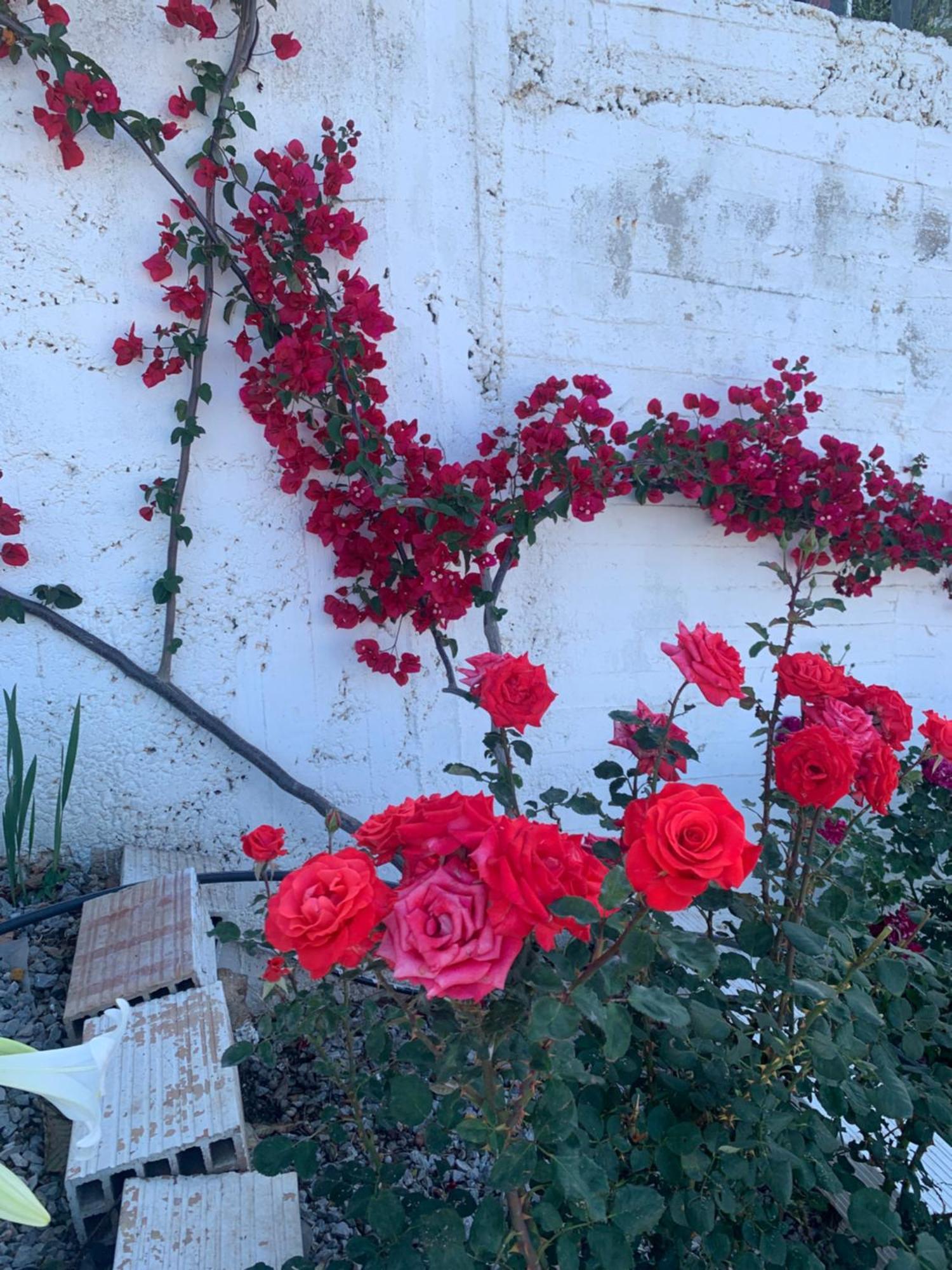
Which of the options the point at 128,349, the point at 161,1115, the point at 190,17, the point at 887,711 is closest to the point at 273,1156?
the point at 161,1115

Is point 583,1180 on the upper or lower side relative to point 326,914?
lower

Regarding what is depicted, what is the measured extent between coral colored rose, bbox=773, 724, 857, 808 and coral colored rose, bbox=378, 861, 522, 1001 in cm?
49

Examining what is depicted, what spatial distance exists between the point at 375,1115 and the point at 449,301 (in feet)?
5.91

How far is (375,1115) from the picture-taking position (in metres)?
1.33

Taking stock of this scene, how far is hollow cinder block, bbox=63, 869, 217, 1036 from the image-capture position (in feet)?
4.89

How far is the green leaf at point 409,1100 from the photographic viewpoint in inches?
37.8

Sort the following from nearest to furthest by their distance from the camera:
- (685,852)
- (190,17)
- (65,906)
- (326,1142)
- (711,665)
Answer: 1. (685,852)
2. (711,665)
3. (326,1142)
4. (65,906)
5. (190,17)

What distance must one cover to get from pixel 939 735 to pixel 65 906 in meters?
1.55

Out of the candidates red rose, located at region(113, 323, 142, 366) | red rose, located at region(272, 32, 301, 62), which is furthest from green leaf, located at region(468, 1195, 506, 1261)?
red rose, located at region(272, 32, 301, 62)

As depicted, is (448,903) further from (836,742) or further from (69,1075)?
(836,742)

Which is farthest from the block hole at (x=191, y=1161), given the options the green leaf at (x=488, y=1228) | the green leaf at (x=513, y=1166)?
the green leaf at (x=513, y=1166)

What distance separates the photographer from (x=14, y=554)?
1.97 meters

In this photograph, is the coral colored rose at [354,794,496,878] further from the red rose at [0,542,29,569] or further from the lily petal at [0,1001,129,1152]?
the red rose at [0,542,29,569]

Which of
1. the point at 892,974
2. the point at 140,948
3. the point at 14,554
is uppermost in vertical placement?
the point at 14,554
